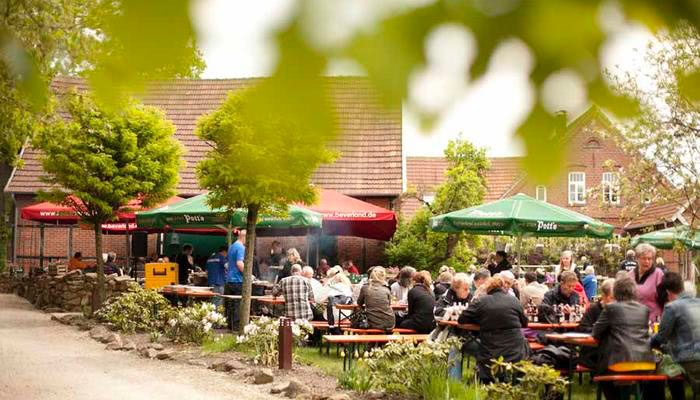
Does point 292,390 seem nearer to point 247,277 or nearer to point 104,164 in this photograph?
point 247,277

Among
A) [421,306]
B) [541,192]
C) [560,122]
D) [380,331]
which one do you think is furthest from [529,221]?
[560,122]

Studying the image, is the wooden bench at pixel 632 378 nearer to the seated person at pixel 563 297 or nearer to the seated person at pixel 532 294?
the seated person at pixel 563 297

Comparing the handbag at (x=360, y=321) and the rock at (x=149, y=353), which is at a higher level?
the handbag at (x=360, y=321)

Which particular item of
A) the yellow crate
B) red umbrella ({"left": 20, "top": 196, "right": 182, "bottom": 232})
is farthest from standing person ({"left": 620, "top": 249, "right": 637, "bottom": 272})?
red umbrella ({"left": 20, "top": 196, "right": 182, "bottom": 232})

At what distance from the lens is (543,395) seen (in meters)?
6.91

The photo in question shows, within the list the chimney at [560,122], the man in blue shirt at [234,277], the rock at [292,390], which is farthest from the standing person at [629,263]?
the chimney at [560,122]

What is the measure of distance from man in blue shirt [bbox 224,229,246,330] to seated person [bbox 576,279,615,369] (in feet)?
19.5

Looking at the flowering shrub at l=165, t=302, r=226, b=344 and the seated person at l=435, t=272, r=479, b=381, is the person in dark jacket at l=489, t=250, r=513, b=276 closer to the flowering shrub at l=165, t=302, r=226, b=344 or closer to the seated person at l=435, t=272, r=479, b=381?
the seated person at l=435, t=272, r=479, b=381

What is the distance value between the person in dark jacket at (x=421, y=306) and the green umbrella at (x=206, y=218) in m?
4.13

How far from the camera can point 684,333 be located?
6.60 meters

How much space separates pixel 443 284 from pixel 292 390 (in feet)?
15.4

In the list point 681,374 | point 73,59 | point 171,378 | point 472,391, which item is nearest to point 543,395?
point 472,391

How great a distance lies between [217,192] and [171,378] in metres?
3.37

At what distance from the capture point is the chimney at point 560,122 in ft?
4.24
